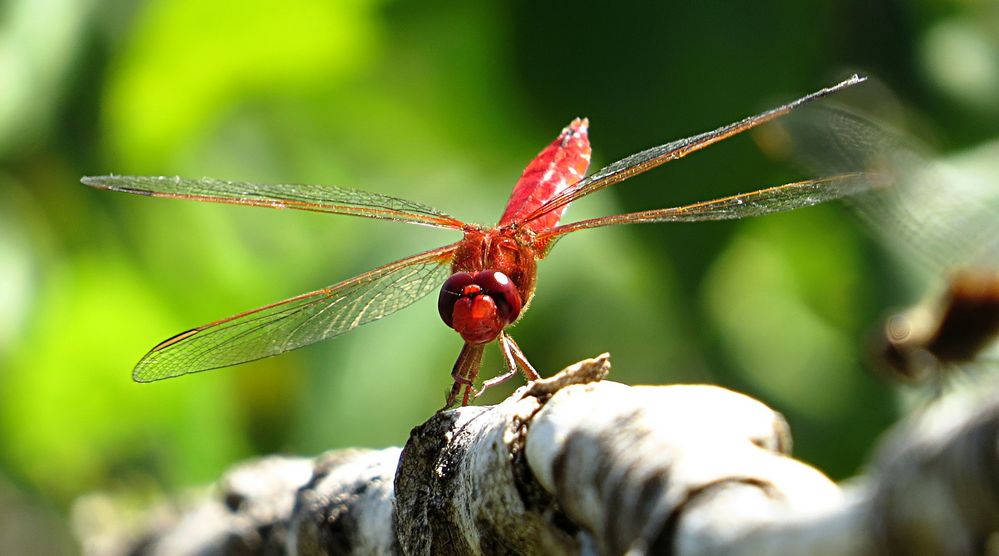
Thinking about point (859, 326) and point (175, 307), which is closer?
point (859, 326)

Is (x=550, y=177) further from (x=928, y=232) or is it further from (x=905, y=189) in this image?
(x=928, y=232)

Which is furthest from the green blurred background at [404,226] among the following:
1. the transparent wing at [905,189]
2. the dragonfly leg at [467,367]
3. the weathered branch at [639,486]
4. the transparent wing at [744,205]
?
the weathered branch at [639,486]

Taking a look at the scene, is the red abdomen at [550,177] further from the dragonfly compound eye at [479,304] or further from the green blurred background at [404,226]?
the green blurred background at [404,226]

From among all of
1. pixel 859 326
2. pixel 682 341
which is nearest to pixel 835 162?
pixel 859 326

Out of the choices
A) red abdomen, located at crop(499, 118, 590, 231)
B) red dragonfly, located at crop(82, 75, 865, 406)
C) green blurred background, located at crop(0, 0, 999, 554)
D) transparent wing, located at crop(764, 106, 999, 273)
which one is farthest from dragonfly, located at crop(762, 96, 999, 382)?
green blurred background, located at crop(0, 0, 999, 554)

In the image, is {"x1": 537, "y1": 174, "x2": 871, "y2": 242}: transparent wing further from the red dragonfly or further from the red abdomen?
the red abdomen

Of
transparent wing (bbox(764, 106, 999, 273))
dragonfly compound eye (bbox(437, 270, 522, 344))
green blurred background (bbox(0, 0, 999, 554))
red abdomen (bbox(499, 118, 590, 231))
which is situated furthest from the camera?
green blurred background (bbox(0, 0, 999, 554))

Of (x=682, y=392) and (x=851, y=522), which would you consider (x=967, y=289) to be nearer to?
(x=682, y=392)
